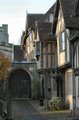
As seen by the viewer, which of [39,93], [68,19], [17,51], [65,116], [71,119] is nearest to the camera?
[71,119]

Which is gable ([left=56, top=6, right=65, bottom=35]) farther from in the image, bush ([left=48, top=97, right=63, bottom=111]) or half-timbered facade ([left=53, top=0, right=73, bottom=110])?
bush ([left=48, top=97, right=63, bottom=111])

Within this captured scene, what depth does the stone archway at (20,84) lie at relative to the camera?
61.3m

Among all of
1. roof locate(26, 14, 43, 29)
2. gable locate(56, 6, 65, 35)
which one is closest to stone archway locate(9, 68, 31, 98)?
roof locate(26, 14, 43, 29)

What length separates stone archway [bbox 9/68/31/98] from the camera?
61.3 meters

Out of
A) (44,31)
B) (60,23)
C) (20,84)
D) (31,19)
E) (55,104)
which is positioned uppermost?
(31,19)

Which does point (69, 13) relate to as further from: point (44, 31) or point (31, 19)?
point (31, 19)

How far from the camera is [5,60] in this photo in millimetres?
63125

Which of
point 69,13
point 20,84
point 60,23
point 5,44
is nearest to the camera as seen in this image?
point 69,13

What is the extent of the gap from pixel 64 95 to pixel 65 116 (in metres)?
9.04

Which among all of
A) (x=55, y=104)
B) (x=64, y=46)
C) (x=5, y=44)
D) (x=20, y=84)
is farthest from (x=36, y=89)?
(x=5, y=44)

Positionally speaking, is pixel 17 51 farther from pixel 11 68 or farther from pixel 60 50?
pixel 60 50

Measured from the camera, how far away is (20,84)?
61719 mm

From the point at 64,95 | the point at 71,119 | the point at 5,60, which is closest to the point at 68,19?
the point at 64,95

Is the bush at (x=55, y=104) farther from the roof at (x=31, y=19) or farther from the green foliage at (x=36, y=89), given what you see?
the roof at (x=31, y=19)
